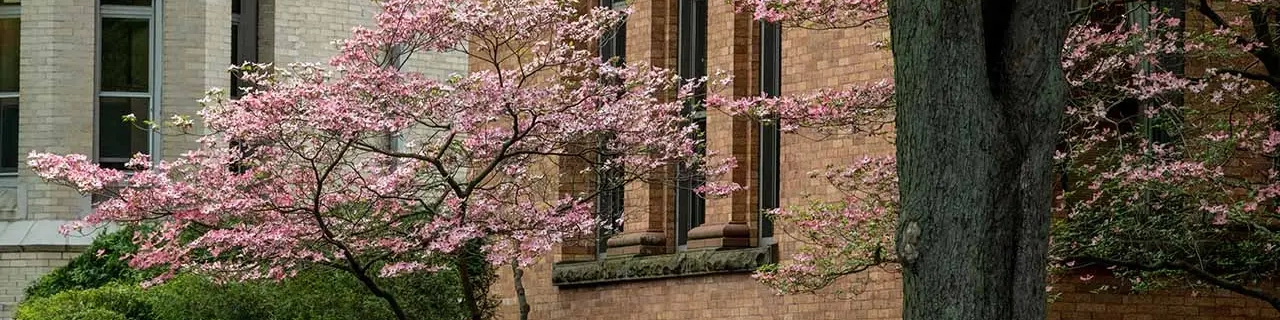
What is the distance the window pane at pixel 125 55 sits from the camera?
36.3 m

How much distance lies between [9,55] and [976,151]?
24310mm

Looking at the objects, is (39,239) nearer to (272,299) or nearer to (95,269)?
(95,269)

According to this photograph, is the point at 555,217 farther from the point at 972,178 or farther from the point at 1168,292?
the point at 972,178

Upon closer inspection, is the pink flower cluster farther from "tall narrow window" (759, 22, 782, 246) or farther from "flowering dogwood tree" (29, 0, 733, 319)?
"tall narrow window" (759, 22, 782, 246)

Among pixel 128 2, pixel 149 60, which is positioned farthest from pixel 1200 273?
pixel 128 2

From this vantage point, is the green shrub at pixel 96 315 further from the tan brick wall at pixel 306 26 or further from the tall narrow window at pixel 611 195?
the tan brick wall at pixel 306 26

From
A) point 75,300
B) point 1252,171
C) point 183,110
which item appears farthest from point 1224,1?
point 183,110

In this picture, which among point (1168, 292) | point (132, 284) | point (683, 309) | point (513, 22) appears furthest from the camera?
point (132, 284)

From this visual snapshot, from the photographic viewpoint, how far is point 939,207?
1454 cm

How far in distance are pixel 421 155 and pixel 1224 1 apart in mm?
7059

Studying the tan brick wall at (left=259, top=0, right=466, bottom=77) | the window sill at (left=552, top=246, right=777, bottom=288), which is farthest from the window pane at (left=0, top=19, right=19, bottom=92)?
the window sill at (left=552, top=246, right=777, bottom=288)

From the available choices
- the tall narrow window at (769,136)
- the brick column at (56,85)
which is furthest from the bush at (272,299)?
the brick column at (56,85)

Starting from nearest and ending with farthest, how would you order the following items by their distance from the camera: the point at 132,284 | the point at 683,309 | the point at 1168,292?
the point at 1168,292
the point at 683,309
the point at 132,284

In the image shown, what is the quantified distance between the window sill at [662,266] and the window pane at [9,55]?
410 inches
